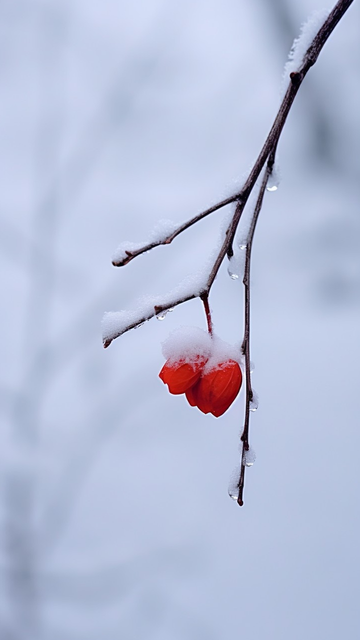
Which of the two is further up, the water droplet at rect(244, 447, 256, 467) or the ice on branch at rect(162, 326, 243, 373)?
the ice on branch at rect(162, 326, 243, 373)

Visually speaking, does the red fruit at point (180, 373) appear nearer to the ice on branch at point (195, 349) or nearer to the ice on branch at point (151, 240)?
the ice on branch at point (195, 349)

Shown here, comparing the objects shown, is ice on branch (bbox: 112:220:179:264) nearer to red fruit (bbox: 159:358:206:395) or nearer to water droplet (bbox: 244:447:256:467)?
red fruit (bbox: 159:358:206:395)

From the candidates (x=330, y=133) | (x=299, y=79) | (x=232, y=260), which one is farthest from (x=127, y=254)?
(x=330, y=133)

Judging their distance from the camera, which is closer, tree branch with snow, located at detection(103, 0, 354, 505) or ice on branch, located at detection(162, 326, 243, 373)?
tree branch with snow, located at detection(103, 0, 354, 505)

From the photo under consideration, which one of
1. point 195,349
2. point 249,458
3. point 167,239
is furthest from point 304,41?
point 249,458

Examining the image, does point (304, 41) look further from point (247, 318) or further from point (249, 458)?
point (249, 458)

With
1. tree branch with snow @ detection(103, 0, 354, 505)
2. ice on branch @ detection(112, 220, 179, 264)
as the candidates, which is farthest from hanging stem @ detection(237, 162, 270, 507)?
ice on branch @ detection(112, 220, 179, 264)

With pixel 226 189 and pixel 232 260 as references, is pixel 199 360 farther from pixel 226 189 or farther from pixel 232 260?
pixel 226 189
